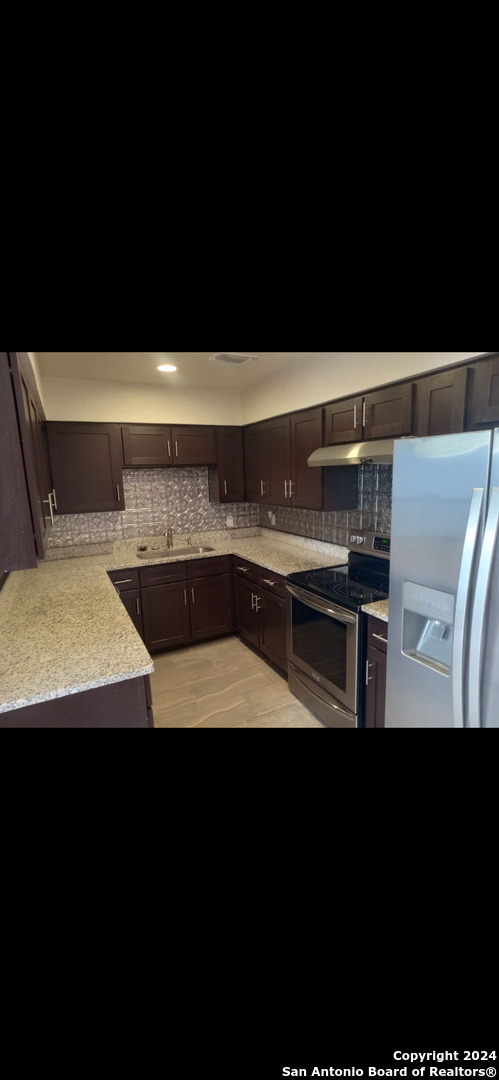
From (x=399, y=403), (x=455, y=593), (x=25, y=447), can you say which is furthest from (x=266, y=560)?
(x=25, y=447)

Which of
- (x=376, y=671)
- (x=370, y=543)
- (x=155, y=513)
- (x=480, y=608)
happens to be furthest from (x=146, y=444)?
(x=480, y=608)

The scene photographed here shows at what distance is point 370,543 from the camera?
238cm

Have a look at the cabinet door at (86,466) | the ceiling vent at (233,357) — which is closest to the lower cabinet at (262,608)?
the cabinet door at (86,466)

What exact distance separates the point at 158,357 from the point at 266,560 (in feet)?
5.40

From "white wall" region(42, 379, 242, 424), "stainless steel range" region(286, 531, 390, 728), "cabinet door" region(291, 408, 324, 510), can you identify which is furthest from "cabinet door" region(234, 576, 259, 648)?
"white wall" region(42, 379, 242, 424)

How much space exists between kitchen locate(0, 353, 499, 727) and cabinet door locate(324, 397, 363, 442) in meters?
0.01

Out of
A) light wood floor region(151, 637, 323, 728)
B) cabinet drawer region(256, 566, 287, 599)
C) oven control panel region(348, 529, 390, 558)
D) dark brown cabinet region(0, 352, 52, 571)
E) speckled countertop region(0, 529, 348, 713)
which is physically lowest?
light wood floor region(151, 637, 323, 728)

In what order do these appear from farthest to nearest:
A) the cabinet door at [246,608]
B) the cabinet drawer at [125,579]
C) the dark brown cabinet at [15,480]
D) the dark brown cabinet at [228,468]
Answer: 1. the dark brown cabinet at [228,468]
2. the cabinet door at [246,608]
3. the cabinet drawer at [125,579]
4. the dark brown cabinet at [15,480]

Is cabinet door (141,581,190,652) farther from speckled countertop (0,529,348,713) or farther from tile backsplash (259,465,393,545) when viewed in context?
tile backsplash (259,465,393,545)

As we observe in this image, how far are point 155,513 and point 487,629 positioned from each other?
3015 millimetres

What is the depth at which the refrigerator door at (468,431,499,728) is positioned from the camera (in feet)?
4.17

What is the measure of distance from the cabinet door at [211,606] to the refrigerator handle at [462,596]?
2.30 meters

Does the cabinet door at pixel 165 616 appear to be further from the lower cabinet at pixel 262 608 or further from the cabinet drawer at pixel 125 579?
the lower cabinet at pixel 262 608

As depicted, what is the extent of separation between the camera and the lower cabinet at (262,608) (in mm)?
2824
